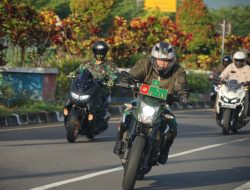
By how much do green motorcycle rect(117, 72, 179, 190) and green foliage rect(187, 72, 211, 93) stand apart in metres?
22.0

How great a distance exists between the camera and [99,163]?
10.9 m

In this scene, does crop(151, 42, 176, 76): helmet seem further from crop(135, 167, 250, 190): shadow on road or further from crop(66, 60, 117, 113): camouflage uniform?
crop(66, 60, 117, 113): camouflage uniform

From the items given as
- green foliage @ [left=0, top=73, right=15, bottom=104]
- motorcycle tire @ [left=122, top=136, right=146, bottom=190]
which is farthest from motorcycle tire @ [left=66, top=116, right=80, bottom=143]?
green foliage @ [left=0, top=73, right=15, bottom=104]

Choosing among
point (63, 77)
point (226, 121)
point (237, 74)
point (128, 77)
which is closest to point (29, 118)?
point (226, 121)

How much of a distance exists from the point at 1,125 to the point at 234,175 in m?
7.16

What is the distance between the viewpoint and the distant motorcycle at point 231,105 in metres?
16.5

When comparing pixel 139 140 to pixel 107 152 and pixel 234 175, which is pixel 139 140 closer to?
pixel 234 175

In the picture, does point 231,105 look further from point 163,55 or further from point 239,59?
point 163,55

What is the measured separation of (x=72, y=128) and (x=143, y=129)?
4.62 metres

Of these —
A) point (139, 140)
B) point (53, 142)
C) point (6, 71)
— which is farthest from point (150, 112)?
point (6, 71)

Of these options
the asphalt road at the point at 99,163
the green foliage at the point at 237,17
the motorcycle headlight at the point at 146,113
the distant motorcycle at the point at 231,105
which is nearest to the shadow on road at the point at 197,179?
the asphalt road at the point at 99,163

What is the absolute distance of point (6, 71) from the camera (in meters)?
18.8

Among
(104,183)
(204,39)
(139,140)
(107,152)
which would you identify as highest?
(139,140)

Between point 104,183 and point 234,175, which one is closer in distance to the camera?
point 104,183
